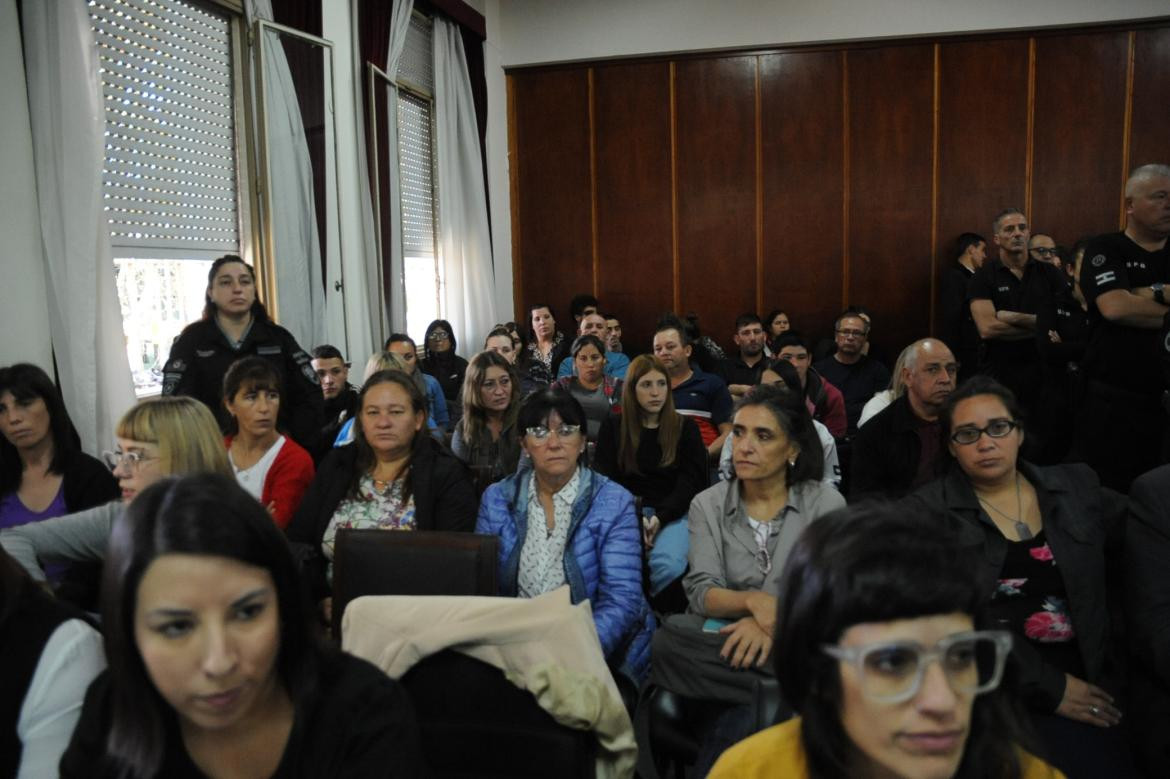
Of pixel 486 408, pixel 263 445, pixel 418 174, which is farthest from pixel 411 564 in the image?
pixel 418 174

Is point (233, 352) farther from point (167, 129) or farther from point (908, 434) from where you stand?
point (908, 434)

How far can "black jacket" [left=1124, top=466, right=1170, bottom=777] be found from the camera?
5.79 ft

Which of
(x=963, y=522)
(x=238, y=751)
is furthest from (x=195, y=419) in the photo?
(x=963, y=522)

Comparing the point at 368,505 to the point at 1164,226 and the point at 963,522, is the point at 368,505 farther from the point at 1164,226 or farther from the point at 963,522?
the point at 1164,226

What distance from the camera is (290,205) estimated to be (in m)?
5.21

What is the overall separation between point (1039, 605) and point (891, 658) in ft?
4.42

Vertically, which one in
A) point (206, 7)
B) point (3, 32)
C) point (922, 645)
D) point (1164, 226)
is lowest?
point (922, 645)

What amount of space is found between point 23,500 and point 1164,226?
12.3ft

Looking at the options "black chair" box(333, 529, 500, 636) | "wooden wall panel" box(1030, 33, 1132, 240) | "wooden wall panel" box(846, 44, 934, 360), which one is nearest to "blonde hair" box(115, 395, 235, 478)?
"black chair" box(333, 529, 500, 636)

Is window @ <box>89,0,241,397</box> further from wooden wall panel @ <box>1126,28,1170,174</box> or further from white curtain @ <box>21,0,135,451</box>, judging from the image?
wooden wall panel @ <box>1126,28,1170,174</box>

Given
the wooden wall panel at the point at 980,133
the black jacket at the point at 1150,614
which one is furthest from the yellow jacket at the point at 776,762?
the wooden wall panel at the point at 980,133

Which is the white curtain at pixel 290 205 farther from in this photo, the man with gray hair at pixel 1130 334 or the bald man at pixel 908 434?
the man with gray hair at pixel 1130 334

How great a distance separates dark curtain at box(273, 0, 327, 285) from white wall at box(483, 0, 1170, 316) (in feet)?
9.38

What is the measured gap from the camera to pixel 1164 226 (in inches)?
120
